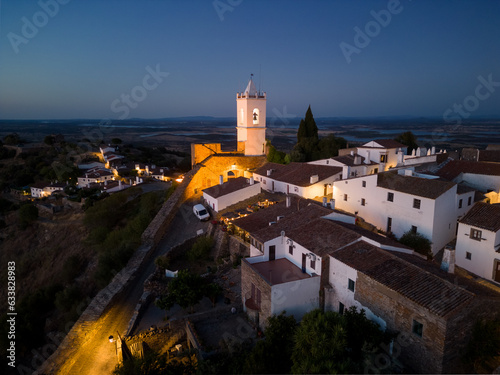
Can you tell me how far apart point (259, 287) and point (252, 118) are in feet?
65.1

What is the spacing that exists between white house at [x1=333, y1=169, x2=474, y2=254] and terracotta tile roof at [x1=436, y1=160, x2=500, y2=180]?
414 cm

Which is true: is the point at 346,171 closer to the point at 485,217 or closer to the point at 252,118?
the point at 485,217

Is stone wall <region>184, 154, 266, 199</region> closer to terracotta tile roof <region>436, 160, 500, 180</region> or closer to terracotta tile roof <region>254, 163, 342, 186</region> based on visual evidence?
terracotta tile roof <region>254, 163, 342, 186</region>

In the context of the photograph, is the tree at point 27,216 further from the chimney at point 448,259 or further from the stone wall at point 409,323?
the chimney at point 448,259

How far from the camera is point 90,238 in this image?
2608 cm

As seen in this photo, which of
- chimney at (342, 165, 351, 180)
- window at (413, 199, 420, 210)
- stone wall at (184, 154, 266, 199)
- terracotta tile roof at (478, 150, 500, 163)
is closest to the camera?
window at (413, 199, 420, 210)

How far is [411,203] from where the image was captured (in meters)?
15.3

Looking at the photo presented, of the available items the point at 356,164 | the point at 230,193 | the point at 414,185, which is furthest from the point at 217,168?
the point at 414,185

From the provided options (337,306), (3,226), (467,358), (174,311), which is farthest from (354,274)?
(3,226)

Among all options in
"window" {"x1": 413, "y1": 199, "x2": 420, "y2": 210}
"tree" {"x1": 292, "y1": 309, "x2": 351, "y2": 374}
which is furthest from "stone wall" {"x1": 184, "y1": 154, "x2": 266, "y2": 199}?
"tree" {"x1": 292, "y1": 309, "x2": 351, "y2": 374}

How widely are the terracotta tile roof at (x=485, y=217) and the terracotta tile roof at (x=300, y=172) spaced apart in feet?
29.7

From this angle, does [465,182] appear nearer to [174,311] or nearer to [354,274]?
[354,274]

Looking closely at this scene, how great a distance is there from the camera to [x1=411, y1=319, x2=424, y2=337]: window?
8141 mm

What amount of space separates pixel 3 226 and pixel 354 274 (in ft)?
124
